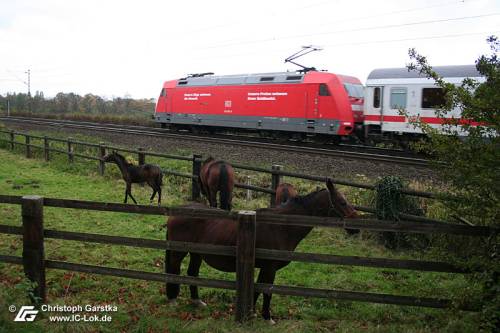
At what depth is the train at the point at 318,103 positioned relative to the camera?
17703 millimetres

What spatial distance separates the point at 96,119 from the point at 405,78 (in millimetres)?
31992

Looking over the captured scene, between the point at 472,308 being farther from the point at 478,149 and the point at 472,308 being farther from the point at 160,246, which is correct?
the point at 160,246

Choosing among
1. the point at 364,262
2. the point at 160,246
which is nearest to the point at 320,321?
A: the point at 364,262

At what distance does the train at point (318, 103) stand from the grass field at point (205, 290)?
10123 millimetres

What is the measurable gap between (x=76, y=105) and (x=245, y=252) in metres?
56.2

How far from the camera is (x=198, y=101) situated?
86.8 feet

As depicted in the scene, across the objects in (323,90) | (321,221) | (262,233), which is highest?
(323,90)

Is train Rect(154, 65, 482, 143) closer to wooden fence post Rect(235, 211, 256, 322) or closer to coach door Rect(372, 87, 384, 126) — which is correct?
coach door Rect(372, 87, 384, 126)

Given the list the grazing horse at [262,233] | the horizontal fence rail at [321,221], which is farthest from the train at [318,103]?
the horizontal fence rail at [321,221]

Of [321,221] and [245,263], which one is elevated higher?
[321,221]

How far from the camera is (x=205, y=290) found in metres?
5.55

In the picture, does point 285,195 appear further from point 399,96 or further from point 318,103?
point 318,103

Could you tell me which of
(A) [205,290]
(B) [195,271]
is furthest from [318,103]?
(B) [195,271]
